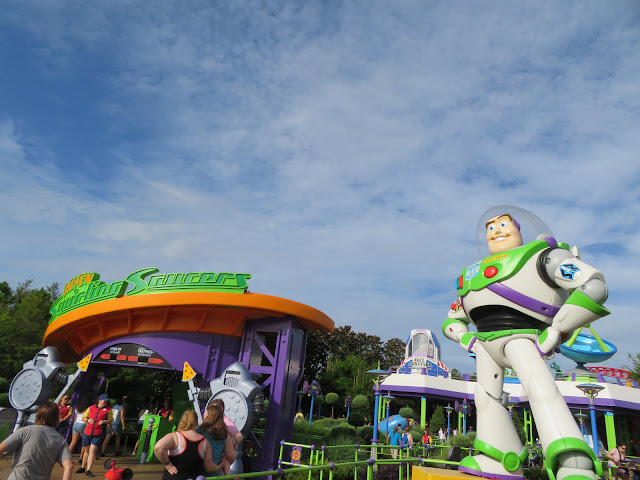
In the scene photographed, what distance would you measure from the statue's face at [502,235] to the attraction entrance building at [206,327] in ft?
18.1

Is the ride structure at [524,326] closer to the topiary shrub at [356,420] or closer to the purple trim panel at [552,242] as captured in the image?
the purple trim panel at [552,242]

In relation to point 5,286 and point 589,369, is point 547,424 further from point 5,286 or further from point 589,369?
point 5,286

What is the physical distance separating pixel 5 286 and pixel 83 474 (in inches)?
1433

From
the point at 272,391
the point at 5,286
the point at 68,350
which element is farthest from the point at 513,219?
the point at 5,286

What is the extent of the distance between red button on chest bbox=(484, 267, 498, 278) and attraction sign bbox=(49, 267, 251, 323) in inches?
251

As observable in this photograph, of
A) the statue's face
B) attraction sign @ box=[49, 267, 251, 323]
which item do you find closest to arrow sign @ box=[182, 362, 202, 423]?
Result: attraction sign @ box=[49, 267, 251, 323]

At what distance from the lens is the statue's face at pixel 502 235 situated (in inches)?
241

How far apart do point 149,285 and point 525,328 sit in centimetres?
912

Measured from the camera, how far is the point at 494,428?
17.9 feet

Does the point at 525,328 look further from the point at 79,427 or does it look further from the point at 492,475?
the point at 79,427

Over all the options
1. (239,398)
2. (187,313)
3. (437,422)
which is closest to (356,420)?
(437,422)

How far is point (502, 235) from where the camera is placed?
6.20 m

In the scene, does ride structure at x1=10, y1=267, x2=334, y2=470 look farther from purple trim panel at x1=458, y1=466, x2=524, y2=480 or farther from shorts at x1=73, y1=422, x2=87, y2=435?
purple trim panel at x1=458, y1=466, x2=524, y2=480

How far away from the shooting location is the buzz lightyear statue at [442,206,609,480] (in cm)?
465
